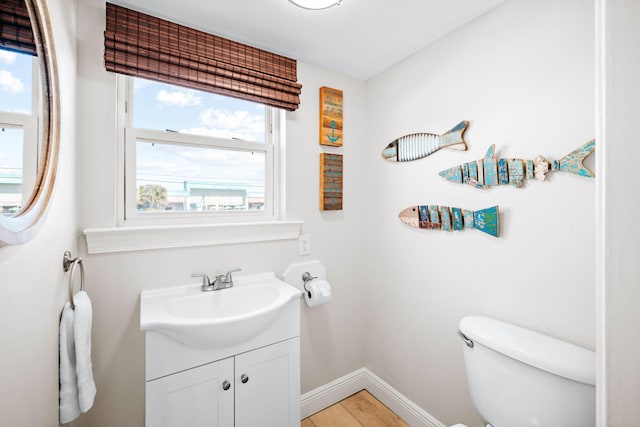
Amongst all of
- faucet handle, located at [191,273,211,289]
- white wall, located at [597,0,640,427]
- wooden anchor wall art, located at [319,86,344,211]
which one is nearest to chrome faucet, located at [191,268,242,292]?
faucet handle, located at [191,273,211,289]

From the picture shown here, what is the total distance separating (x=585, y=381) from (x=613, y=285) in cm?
50

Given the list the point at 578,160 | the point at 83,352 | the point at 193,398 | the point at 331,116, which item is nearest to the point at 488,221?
the point at 578,160

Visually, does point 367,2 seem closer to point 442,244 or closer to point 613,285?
point 442,244

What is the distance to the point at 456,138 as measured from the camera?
1.43m

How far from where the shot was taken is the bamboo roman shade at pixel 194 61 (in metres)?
1.22

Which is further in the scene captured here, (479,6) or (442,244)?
(442,244)

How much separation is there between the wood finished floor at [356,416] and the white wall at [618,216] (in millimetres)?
1382

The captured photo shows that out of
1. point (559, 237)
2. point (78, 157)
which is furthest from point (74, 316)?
point (559, 237)

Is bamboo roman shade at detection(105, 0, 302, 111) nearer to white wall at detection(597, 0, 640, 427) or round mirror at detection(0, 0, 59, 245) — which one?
round mirror at detection(0, 0, 59, 245)

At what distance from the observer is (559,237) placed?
1.11 m

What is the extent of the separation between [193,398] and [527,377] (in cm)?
127

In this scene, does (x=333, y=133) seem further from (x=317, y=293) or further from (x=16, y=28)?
(x=16, y=28)

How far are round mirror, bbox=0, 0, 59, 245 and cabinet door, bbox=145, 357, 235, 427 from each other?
0.76 metres

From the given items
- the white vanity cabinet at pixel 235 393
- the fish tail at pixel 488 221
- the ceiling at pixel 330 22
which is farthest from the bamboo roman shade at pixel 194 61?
the white vanity cabinet at pixel 235 393
